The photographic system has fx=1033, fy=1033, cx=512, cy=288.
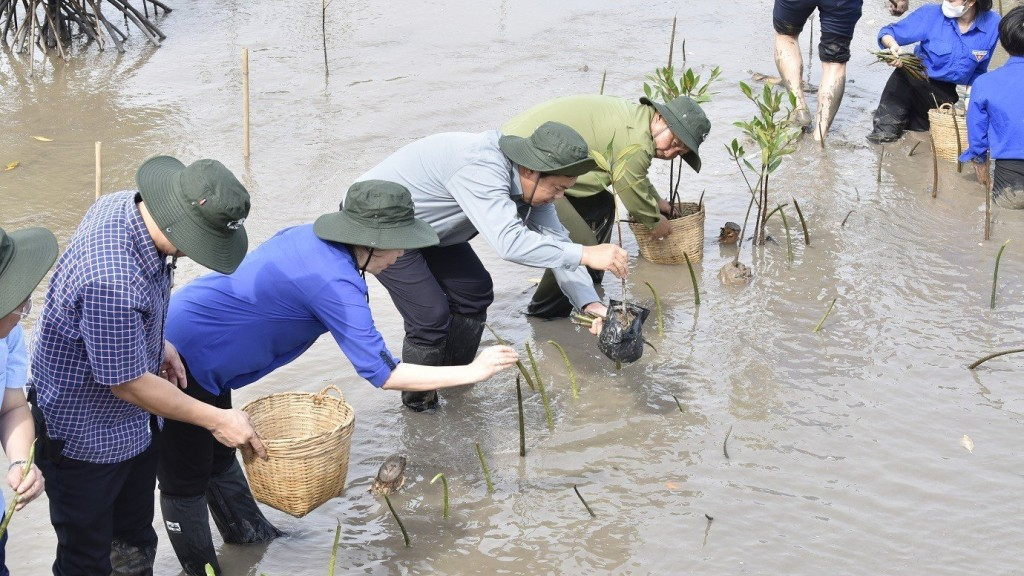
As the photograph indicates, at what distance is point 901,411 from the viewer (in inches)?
186

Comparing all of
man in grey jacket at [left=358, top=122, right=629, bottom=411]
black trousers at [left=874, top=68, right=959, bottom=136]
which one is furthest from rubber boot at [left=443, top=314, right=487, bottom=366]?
black trousers at [left=874, top=68, right=959, bottom=136]

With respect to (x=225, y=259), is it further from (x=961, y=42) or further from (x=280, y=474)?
(x=961, y=42)

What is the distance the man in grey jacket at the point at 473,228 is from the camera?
Answer: 4242mm

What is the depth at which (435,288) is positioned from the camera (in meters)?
4.59

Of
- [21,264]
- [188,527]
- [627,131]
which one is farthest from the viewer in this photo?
[627,131]

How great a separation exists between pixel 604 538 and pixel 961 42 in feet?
18.5

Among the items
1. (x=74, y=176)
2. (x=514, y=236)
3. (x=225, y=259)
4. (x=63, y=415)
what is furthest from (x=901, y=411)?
(x=74, y=176)

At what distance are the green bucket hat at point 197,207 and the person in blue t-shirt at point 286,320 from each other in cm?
48

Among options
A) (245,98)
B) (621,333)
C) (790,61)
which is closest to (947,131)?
(790,61)

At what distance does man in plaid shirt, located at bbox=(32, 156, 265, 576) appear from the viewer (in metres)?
2.83

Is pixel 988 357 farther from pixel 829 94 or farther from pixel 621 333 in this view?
pixel 829 94

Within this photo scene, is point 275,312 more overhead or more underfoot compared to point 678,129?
more underfoot

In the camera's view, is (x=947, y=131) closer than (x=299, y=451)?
No

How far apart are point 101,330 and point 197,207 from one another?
425 mm
